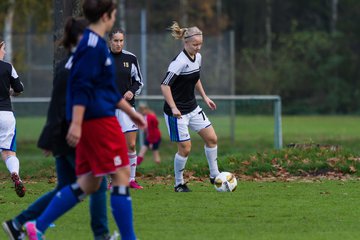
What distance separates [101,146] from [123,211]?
56 centimetres

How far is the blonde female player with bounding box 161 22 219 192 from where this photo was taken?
39.3ft

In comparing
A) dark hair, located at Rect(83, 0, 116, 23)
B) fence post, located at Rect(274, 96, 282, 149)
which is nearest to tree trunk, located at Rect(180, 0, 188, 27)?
fence post, located at Rect(274, 96, 282, 149)

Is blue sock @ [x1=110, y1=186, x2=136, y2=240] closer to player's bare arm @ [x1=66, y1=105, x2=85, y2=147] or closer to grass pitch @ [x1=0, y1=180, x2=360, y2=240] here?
player's bare arm @ [x1=66, y1=105, x2=85, y2=147]

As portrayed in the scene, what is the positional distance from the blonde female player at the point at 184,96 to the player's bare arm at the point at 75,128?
4464 mm

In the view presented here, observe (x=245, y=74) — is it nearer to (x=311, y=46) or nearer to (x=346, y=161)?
(x=311, y=46)

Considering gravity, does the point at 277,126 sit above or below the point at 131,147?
below

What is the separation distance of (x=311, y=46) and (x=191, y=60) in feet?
137

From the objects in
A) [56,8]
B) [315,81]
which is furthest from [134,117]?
[315,81]

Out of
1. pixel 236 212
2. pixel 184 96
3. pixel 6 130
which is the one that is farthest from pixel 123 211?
pixel 6 130

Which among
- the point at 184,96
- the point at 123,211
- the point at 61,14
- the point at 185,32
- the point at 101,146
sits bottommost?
the point at 123,211

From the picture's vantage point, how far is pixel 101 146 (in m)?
7.50

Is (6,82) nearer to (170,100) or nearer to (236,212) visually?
(170,100)

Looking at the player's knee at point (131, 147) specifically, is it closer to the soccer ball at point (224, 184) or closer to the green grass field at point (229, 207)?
the green grass field at point (229, 207)

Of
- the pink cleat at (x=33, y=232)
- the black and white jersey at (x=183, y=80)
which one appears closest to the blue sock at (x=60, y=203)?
the pink cleat at (x=33, y=232)
